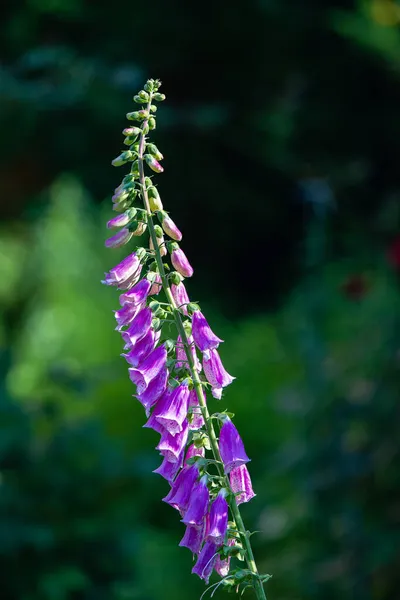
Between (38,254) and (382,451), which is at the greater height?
(38,254)

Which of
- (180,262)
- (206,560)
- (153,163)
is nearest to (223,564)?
(206,560)

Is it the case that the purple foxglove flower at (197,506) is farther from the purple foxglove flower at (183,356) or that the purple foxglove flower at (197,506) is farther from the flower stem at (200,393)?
the purple foxglove flower at (183,356)

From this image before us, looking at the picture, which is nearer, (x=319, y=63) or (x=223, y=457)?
(x=223, y=457)

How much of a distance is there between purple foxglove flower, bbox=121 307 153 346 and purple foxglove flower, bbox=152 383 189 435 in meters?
0.10

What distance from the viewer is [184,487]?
128 cm

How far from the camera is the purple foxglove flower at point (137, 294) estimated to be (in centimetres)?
129

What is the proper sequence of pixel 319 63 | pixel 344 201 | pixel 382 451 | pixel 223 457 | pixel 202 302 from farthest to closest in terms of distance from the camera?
pixel 202 302 < pixel 344 201 < pixel 319 63 < pixel 382 451 < pixel 223 457

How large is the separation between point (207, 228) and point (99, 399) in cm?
279

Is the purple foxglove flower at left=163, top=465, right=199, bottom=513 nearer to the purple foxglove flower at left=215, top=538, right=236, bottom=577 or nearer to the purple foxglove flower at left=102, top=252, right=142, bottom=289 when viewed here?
the purple foxglove flower at left=215, top=538, right=236, bottom=577

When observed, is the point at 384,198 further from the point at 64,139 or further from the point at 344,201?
the point at 64,139

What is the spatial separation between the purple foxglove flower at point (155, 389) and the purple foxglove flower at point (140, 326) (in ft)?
0.22

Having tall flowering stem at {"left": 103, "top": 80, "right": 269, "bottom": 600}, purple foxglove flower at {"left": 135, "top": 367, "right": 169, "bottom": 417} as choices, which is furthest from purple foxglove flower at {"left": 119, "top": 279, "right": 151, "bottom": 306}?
purple foxglove flower at {"left": 135, "top": 367, "right": 169, "bottom": 417}

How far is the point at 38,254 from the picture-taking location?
9531mm

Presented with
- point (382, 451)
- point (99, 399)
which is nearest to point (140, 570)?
point (382, 451)
